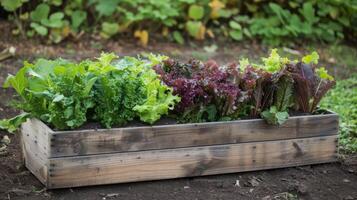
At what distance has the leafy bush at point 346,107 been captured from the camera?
16.8 feet

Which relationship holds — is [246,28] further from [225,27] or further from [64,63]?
[64,63]

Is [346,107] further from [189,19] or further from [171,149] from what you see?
[189,19]

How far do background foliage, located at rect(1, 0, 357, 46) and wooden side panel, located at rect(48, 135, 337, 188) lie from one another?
3537 millimetres

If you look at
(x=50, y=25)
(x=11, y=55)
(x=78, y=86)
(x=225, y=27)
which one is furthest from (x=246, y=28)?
(x=78, y=86)

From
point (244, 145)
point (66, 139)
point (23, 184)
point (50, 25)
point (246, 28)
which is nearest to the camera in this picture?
point (66, 139)

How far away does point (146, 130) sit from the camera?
3.94 m

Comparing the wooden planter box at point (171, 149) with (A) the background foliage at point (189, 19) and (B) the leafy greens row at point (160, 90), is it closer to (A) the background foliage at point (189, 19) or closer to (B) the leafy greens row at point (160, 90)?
(B) the leafy greens row at point (160, 90)

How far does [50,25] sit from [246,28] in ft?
8.73

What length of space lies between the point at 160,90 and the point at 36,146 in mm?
851

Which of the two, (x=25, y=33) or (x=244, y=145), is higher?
(x=244, y=145)

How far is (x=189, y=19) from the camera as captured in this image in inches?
320

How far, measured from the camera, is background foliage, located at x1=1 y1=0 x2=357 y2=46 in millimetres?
7484

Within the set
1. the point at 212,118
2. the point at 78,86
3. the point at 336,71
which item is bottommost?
the point at 336,71

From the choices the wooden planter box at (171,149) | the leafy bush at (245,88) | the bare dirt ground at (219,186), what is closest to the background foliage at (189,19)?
the bare dirt ground at (219,186)
